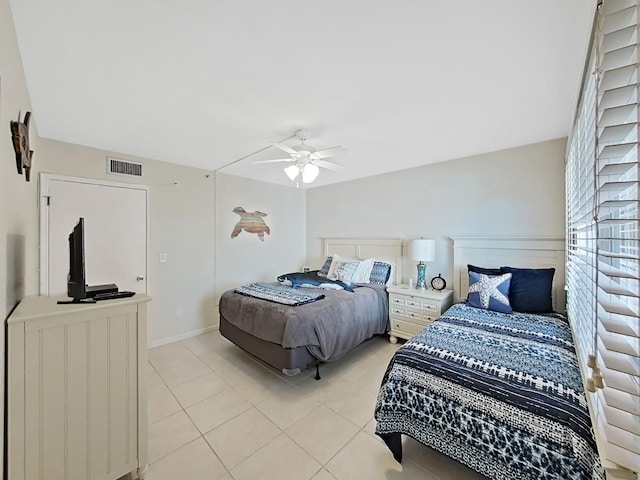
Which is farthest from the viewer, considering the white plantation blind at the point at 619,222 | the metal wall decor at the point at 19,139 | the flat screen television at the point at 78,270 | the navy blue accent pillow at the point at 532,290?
the navy blue accent pillow at the point at 532,290

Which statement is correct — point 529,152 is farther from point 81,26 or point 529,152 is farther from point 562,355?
point 81,26

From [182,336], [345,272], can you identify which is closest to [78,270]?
[182,336]

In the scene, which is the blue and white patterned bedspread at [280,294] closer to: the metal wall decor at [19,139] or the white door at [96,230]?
the white door at [96,230]

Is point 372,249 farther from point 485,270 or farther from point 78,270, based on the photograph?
point 78,270

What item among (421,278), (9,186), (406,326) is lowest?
(406,326)

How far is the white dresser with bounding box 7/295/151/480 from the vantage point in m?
1.19

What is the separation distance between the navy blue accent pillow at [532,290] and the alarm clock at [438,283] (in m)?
0.83

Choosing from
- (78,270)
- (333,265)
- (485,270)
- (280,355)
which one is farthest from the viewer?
(333,265)

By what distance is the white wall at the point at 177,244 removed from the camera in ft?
10.9

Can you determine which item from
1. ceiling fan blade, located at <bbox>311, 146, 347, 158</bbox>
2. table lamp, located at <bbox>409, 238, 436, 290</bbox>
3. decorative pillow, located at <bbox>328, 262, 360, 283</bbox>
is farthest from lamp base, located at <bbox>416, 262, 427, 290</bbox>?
ceiling fan blade, located at <bbox>311, 146, 347, 158</bbox>

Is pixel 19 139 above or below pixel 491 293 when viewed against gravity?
above

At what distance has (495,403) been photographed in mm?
1280

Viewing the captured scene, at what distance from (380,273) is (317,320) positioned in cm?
164

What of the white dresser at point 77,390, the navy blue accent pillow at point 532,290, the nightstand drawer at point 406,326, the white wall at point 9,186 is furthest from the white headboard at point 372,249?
the white wall at point 9,186
